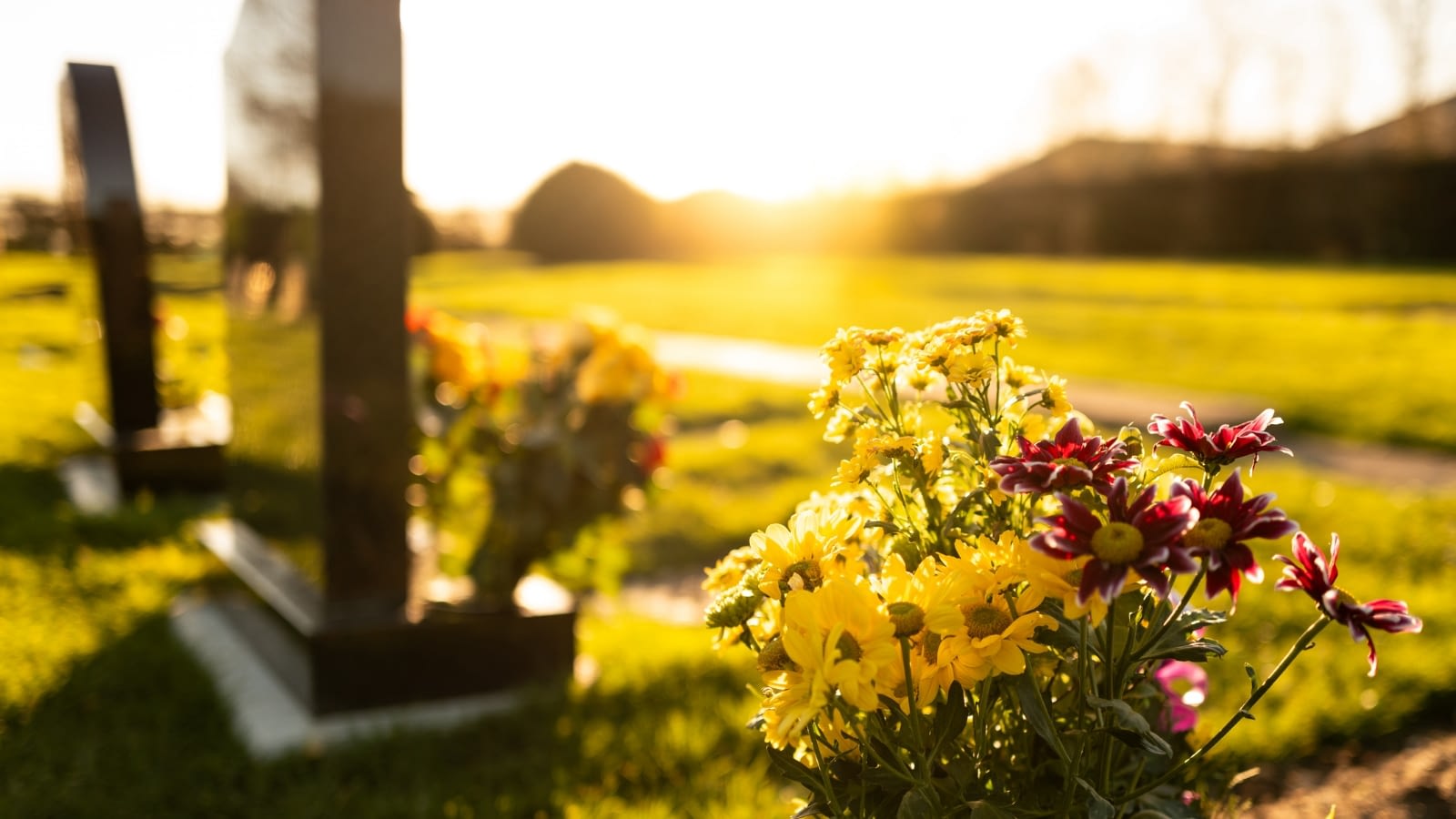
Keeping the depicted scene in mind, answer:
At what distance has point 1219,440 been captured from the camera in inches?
46.8

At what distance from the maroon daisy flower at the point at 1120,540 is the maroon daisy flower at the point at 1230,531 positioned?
0.03 m

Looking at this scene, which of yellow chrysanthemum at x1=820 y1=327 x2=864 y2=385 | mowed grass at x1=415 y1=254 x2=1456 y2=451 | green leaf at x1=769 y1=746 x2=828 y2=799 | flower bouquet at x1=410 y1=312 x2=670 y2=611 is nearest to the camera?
green leaf at x1=769 y1=746 x2=828 y2=799

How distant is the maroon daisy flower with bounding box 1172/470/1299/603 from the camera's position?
1.04 m

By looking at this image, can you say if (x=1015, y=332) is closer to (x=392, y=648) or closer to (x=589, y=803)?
(x=589, y=803)

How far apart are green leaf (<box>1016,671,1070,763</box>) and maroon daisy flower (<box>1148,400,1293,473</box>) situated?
1.03 feet

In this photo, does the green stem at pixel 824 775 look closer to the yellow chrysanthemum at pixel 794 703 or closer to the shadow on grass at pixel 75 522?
the yellow chrysanthemum at pixel 794 703

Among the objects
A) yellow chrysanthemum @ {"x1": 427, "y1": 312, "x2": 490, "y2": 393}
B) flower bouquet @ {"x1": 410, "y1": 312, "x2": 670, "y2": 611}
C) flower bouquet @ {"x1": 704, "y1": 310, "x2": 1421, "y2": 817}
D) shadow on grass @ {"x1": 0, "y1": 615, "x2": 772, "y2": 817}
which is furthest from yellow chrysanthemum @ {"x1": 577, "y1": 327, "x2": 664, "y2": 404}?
flower bouquet @ {"x1": 704, "y1": 310, "x2": 1421, "y2": 817}

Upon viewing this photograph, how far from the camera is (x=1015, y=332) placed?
1309mm

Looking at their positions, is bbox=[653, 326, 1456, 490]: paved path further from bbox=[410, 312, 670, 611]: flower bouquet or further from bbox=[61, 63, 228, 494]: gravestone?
bbox=[61, 63, 228, 494]: gravestone

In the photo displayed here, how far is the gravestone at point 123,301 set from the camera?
17.0 feet

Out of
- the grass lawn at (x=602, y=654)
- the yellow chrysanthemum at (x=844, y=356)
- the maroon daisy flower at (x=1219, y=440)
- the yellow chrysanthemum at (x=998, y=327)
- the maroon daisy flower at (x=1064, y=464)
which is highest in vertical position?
the yellow chrysanthemum at (x=998, y=327)

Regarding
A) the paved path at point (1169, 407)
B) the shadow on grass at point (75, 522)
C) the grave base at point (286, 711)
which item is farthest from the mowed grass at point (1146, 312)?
the grave base at point (286, 711)

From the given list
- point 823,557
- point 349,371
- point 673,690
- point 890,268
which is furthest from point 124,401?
point 890,268

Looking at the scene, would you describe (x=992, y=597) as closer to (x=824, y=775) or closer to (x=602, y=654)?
(x=824, y=775)
